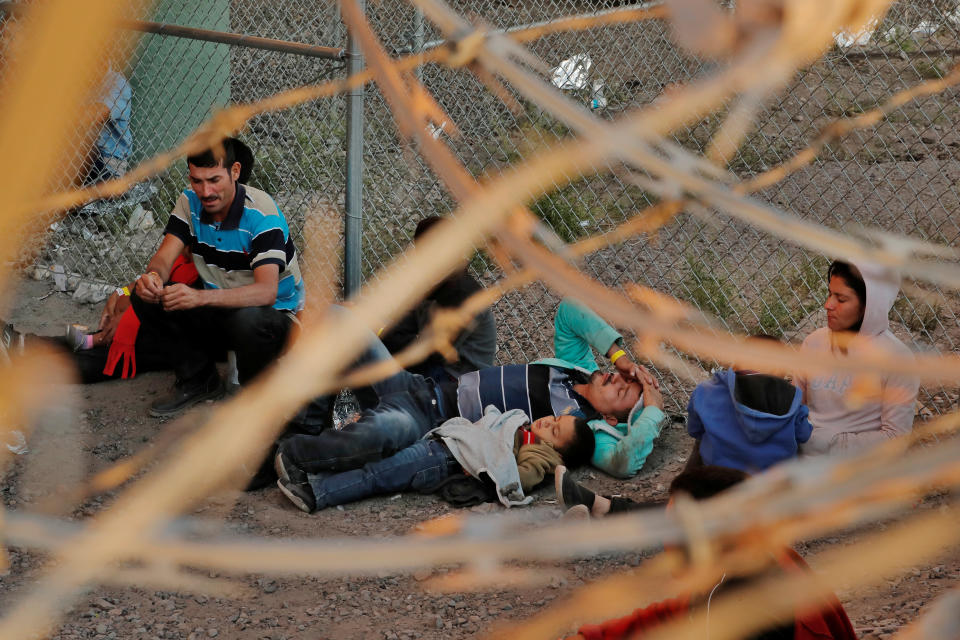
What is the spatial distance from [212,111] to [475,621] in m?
3.76

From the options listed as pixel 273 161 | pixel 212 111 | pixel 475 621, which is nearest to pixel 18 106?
pixel 475 621

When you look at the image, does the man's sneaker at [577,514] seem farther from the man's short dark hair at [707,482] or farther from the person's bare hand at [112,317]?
the person's bare hand at [112,317]

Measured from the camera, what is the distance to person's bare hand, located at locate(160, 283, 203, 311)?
3891 mm

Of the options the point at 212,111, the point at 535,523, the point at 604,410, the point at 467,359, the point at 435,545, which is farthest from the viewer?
the point at 212,111

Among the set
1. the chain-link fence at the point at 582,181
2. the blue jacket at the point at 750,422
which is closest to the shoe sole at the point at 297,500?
the blue jacket at the point at 750,422

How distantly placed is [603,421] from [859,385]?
37.9 inches

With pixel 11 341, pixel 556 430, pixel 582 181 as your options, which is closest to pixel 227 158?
pixel 11 341

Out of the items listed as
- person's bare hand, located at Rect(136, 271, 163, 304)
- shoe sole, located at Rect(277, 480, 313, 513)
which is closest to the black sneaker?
shoe sole, located at Rect(277, 480, 313, 513)

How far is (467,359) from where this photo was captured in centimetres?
404

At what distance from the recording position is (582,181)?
21.1 feet

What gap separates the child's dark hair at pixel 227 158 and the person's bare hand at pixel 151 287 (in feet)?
1.66

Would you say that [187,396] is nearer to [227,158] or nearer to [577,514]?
[227,158]

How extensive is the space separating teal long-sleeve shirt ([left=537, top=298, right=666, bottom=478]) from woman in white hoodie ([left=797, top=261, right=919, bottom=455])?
1.89 ft

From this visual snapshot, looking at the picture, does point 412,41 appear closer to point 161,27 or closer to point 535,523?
point 161,27
